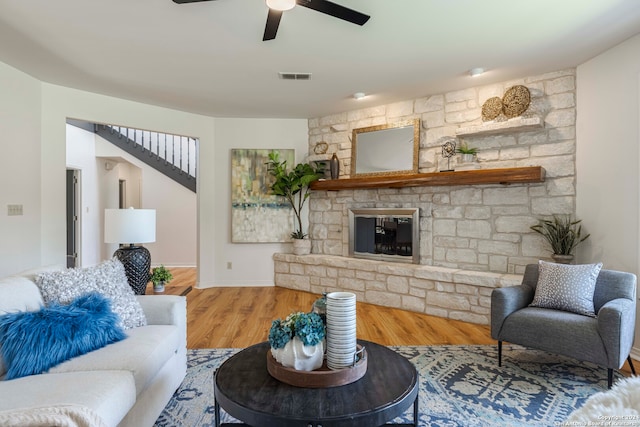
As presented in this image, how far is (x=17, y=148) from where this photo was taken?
11.6 feet

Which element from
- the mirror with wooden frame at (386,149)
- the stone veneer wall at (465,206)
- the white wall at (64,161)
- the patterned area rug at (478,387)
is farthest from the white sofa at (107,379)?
the mirror with wooden frame at (386,149)

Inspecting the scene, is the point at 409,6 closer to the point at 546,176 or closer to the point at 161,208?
the point at 546,176

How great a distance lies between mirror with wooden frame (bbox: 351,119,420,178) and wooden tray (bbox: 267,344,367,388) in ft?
10.6

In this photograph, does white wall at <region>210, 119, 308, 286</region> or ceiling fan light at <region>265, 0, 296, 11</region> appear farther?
white wall at <region>210, 119, 308, 286</region>

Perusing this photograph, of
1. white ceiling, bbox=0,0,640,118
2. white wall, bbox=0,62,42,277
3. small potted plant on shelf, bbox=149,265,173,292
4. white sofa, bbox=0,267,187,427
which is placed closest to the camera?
white sofa, bbox=0,267,187,427

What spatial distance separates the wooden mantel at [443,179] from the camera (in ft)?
11.3

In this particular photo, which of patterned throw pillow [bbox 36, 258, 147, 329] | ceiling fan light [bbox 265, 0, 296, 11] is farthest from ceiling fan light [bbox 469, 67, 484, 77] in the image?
patterned throw pillow [bbox 36, 258, 147, 329]

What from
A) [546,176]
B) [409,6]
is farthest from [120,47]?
[546,176]

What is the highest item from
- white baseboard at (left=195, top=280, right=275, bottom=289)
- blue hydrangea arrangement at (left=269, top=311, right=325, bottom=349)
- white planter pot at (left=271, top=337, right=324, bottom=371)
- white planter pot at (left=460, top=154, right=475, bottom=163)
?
white planter pot at (left=460, top=154, right=475, bottom=163)

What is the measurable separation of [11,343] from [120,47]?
8.07ft

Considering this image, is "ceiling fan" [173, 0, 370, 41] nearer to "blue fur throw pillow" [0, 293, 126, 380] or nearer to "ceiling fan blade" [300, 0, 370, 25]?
"ceiling fan blade" [300, 0, 370, 25]

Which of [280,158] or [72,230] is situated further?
[72,230]

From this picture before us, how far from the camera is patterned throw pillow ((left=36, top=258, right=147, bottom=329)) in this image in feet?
6.32

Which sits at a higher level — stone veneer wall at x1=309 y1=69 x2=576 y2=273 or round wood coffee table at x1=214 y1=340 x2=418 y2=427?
stone veneer wall at x1=309 y1=69 x2=576 y2=273
